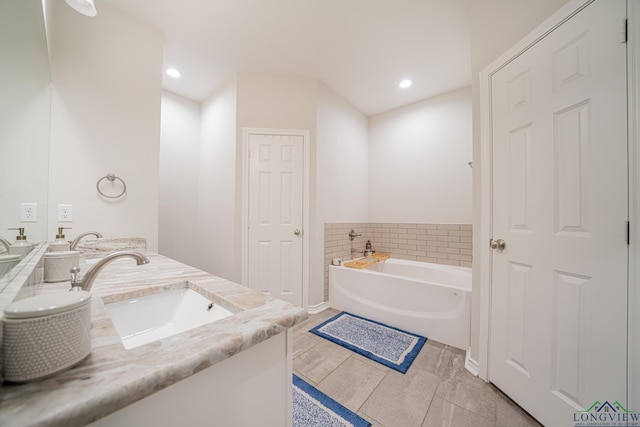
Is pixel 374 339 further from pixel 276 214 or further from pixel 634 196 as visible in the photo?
pixel 634 196

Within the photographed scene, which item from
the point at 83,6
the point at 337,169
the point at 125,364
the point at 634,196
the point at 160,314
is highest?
the point at 83,6

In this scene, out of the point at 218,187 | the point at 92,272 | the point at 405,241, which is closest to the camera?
the point at 92,272

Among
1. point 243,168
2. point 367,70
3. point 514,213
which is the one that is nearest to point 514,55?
point 514,213

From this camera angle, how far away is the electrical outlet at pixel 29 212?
0.89m

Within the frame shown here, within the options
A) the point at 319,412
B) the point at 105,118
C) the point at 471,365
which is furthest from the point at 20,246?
the point at 471,365

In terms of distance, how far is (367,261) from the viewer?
116 inches

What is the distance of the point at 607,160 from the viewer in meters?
0.98

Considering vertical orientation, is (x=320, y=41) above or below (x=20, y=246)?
above

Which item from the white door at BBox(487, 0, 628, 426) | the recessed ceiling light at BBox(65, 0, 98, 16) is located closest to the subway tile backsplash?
the white door at BBox(487, 0, 628, 426)

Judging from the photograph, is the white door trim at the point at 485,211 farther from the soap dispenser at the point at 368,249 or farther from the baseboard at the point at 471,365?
the soap dispenser at the point at 368,249

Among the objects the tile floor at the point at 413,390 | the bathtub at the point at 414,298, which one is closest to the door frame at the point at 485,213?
the tile floor at the point at 413,390

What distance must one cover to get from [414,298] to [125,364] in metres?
2.20

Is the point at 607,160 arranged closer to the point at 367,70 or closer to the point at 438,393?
the point at 438,393

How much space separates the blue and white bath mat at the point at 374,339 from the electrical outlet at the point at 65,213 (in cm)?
208
